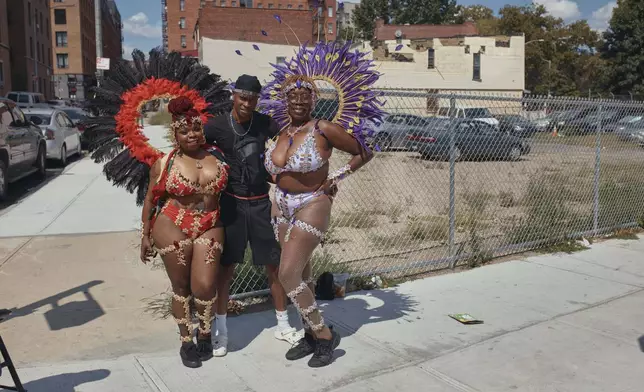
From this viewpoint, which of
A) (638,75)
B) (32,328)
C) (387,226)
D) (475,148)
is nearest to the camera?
(32,328)

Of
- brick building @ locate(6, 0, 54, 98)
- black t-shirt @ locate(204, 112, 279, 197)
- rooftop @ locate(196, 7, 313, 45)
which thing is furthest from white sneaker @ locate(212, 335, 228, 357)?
rooftop @ locate(196, 7, 313, 45)

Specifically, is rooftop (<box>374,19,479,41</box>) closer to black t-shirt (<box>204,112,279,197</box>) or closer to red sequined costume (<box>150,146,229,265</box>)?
black t-shirt (<box>204,112,279,197</box>)

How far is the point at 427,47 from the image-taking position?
44125 mm

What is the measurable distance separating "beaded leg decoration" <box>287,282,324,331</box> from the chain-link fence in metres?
1.46

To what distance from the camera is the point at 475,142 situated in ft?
27.2

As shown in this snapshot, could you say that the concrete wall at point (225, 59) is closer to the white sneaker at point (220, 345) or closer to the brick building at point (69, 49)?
the brick building at point (69, 49)

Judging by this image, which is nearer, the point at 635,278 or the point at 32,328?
the point at 32,328

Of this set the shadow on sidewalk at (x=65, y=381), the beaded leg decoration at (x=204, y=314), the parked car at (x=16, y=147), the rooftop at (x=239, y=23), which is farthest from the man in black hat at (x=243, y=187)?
the rooftop at (x=239, y=23)

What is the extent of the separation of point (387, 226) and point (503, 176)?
20.3 ft

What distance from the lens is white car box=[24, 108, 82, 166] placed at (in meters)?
14.4

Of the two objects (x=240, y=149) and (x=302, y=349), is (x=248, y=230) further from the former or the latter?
(x=302, y=349)

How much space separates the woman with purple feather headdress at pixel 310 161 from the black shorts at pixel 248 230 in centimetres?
12

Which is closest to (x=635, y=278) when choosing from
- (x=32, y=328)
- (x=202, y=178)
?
(x=202, y=178)

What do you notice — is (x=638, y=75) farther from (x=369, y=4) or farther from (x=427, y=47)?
(x=369, y=4)
